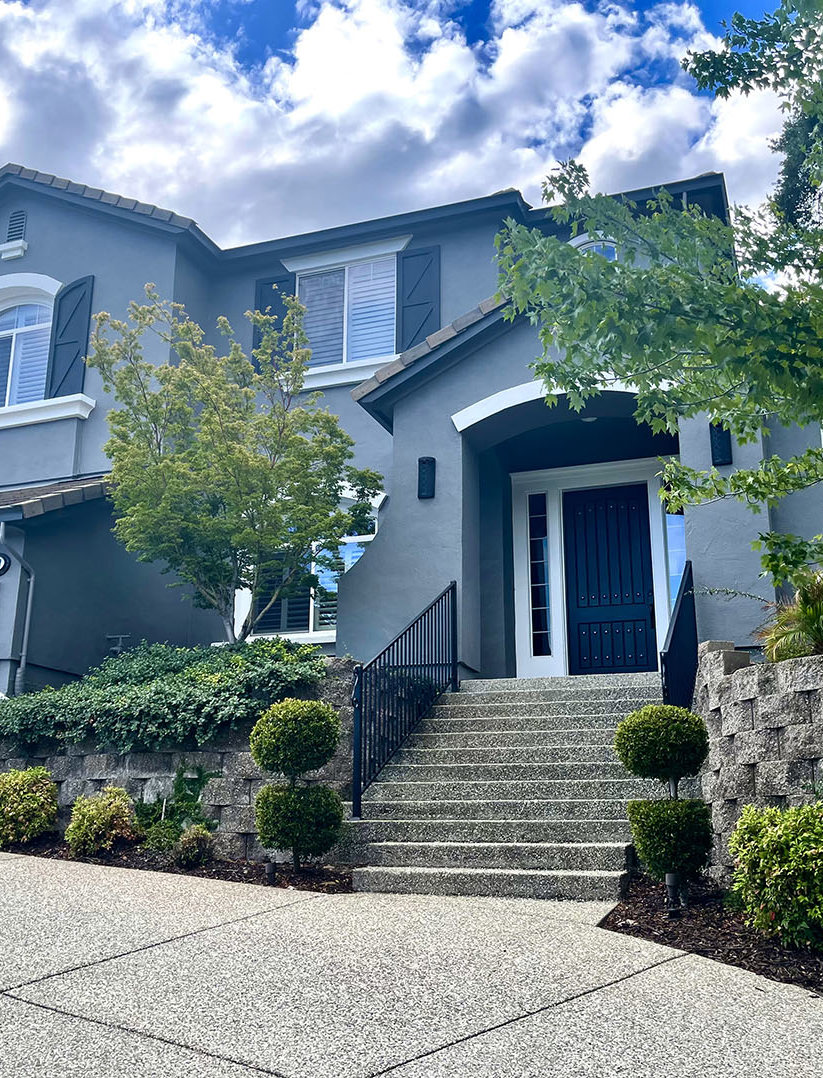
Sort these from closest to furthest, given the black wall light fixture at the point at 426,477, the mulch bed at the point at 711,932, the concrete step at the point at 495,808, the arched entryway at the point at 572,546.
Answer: the mulch bed at the point at 711,932 → the concrete step at the point at 495,808 → the black wall light fixture at the point at 426,477 → the arched entryway at the point at 572,546

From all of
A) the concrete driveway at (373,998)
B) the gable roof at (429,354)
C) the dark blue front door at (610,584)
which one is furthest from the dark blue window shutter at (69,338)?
the concrete driveway at (373,998)

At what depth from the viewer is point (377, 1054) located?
397 centimetres

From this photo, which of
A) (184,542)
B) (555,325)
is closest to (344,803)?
(184,542)

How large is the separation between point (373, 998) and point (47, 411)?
11726 mm

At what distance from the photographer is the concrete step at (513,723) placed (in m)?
8.88

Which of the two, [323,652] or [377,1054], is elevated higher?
[323,652]

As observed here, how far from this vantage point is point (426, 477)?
37.4ft

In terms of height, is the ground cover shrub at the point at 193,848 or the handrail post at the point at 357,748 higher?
the handrail post at the point at 357,748

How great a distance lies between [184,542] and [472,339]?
12.8 ft

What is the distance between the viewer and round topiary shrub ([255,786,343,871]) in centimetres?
742

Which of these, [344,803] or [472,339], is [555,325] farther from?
[472,339]

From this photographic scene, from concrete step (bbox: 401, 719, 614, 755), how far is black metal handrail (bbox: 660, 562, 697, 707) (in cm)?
71

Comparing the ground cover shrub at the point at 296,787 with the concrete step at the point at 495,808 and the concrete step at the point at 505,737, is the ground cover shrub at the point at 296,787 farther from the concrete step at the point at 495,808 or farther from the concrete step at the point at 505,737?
the concrete step at the point at 505,737

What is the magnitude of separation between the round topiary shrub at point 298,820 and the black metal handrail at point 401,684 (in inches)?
19.9
